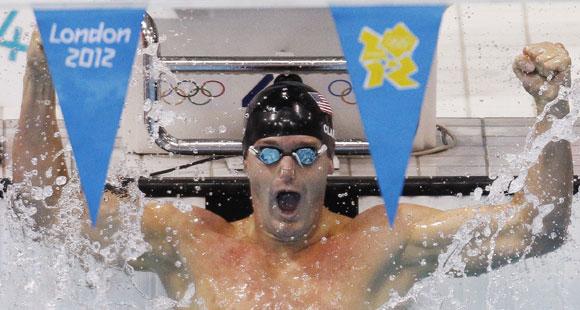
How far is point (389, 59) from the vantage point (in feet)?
6.66

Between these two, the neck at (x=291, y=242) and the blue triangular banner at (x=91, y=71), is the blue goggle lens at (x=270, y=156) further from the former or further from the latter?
the blue triangular banner at (x=91, y=71)

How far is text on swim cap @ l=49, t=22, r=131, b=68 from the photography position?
207 centimetres

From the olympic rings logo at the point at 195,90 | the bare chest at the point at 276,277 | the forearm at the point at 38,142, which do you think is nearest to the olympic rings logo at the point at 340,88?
the olympic rings logo at the point at 195,90

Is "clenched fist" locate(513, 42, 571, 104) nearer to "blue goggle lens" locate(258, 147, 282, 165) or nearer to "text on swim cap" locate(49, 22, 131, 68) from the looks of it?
"blue goggle lens" locate(258, 147, 282, 165)

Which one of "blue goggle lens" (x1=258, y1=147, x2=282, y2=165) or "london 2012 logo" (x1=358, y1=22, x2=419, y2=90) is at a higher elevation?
"london 2012 logo" (x1=358, y1=22, x2=419, y2=90)

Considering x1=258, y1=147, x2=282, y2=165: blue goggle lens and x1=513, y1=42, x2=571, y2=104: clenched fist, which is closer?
x1=513, y1=42, x2=571, y2=104: clenched fist

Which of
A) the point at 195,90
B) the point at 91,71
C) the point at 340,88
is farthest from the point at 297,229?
the point at 340,88

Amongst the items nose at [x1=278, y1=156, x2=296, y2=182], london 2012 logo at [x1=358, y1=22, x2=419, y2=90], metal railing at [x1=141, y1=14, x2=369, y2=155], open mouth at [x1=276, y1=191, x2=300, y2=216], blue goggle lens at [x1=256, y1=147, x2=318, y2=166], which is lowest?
open mouth at [x1=276, y1=191, x2=300, y2=216]

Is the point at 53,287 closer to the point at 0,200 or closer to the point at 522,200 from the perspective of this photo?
the point at 0,200

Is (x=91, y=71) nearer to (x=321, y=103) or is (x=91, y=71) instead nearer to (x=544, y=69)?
(x=321, y=103)

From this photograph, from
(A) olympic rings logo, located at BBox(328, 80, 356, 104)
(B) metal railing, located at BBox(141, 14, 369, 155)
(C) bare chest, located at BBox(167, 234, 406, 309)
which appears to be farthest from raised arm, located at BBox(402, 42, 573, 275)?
(A) olympic rings logo, located at BBox(328, 80, 356, 104)

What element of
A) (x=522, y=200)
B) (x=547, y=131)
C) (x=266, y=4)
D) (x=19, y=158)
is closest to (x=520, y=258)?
(x=522, y=200)

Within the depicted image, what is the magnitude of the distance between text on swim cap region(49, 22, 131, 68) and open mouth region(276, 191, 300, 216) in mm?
468

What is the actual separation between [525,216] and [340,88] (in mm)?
1164
